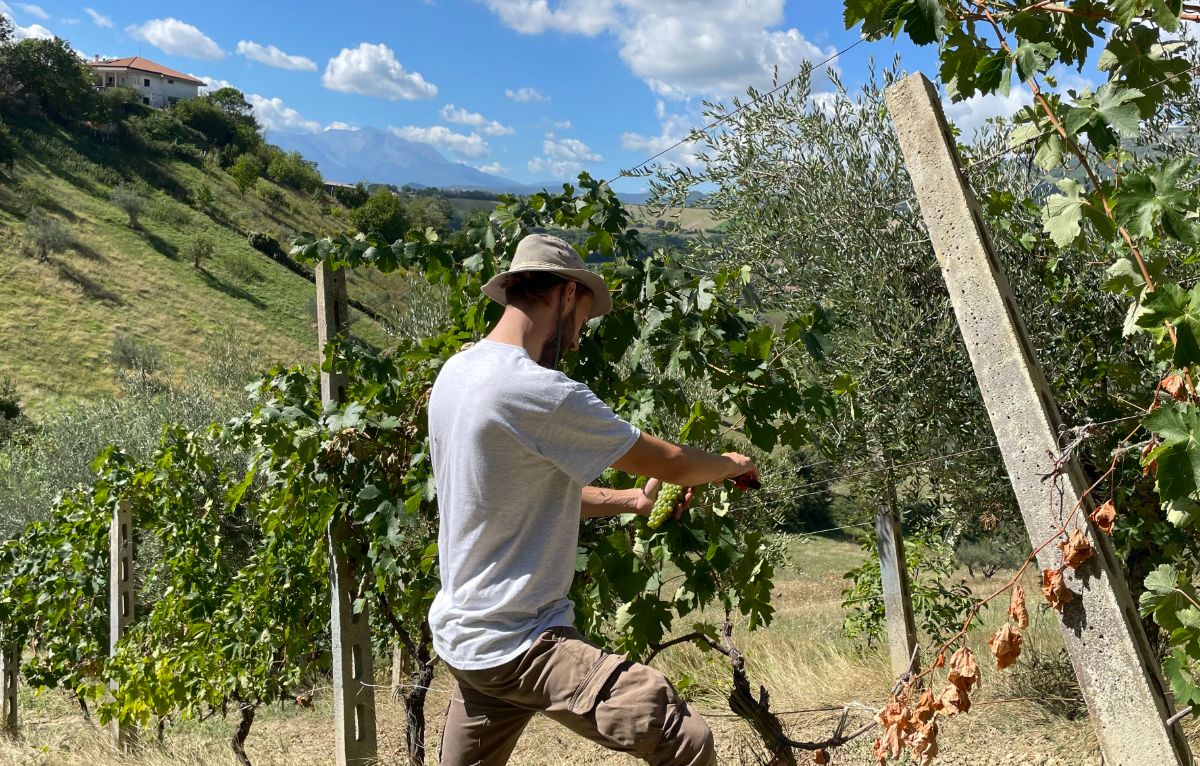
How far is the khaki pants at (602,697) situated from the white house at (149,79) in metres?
97.3

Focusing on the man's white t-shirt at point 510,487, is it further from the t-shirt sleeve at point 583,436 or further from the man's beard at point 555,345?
the man's beard at point 555,345

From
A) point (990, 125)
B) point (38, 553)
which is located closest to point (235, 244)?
point (38, 553)

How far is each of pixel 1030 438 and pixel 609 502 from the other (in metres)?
1.02

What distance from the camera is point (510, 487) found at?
2227 millimetres

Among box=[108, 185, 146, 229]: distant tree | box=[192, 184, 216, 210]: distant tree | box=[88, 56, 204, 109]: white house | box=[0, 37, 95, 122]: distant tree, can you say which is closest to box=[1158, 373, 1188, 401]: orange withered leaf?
box=[108, 185, 146, 229]: distant tree

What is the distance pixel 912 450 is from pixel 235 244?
5123 centimetres

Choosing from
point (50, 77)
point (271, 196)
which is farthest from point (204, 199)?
point (50, 77)

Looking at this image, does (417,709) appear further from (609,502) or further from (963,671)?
(963,671)

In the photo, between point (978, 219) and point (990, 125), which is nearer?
point (978, 219)

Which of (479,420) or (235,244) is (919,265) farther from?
(235,244)

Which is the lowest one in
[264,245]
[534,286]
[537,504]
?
[537,504]

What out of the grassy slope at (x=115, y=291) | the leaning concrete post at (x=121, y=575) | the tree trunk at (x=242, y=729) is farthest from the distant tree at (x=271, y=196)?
the tree trunk at (x=242, y=729)

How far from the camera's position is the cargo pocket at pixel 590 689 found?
2.18 meters

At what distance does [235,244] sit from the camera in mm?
51250
